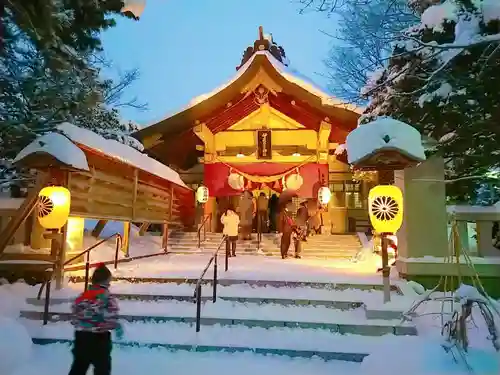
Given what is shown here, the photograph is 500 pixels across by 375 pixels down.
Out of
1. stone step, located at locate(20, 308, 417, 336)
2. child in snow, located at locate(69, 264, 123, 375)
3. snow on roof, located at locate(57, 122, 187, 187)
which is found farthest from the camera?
snow on roof, located at locate(57, 122, 187, 187)

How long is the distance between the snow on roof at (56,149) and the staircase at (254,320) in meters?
2.24

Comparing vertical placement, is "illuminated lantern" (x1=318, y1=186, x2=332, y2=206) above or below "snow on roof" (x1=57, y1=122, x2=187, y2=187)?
below

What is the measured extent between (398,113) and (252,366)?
17.7 ft

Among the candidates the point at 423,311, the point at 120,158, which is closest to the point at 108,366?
the point at 423,311

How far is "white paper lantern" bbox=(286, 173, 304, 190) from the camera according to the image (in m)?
16.8

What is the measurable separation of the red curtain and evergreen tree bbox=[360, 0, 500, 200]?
8.55 metres

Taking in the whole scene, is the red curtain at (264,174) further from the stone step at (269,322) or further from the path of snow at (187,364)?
the path of snow at (187,364)

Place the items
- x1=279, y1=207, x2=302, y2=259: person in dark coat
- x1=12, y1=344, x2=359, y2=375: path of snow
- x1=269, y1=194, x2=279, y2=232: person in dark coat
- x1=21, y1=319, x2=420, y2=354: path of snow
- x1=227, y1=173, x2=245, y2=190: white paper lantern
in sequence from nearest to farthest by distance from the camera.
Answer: x1=12, y1=344, x2=359, y2=375: path of snow < x1=21, y1=319, x2=420, y2=354: path of snow < x1=279, y1=207, x2=302, y2=259: person in dark coat < x1=227, y1=173, x2=245, y2=190: white paper lantern < x1=269, y1=194, x2=279, y2=232: person in dark coat

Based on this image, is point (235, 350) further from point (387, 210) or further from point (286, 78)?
point (286, 78)

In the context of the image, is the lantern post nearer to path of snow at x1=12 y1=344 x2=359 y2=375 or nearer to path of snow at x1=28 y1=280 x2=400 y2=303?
path of snow at x1=28 y1=280 x2=400 y2=303

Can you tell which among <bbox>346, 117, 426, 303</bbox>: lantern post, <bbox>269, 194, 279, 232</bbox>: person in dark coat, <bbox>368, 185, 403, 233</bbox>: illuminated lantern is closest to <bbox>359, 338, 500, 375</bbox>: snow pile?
<bbox>346, 117, 426, 303</bbox>: lantern post

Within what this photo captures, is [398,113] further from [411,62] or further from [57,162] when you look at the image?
[57,162]

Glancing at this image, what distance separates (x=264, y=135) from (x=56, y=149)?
11415mm

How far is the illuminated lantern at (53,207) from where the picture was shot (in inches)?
269
